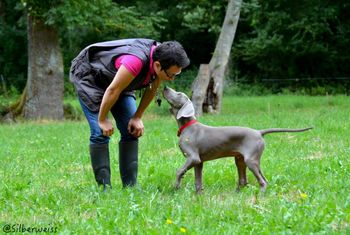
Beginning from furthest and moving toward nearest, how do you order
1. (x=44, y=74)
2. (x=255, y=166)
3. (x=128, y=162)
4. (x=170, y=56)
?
(x=44, y=74) → (x=128, y=162) → (x=255, y=166) → (x=170, y=56)

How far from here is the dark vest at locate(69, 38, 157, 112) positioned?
6059 mm

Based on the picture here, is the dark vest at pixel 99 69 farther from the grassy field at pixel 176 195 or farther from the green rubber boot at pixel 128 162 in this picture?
the grassy field at pixel 176 195

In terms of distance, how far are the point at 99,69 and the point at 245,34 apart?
3212 cm

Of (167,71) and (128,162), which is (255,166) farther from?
(128,162)

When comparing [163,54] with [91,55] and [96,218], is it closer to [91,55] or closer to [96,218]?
[91,55]

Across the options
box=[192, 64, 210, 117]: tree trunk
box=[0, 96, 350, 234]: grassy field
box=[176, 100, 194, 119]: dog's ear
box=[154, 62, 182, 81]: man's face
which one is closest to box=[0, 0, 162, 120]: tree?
box=[192, 64, 210, 117]: tree trunk

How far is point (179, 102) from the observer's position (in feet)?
20.9

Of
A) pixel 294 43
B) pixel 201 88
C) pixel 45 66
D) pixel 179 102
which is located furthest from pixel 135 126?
pixel 294 43

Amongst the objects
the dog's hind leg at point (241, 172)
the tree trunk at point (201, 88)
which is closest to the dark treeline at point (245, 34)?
the tree trunk at point (201, 88)

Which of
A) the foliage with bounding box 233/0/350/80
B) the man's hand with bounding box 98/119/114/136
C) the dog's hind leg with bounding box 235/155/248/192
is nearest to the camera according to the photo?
the man's hand with bounding box 98/119/114/136

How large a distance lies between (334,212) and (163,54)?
2.13 metres

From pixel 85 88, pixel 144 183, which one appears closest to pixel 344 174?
pixel 144 183

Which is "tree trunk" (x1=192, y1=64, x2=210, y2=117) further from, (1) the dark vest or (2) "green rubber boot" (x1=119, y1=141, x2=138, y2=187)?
(1) the dark vest

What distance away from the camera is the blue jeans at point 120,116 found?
6.24 metres
